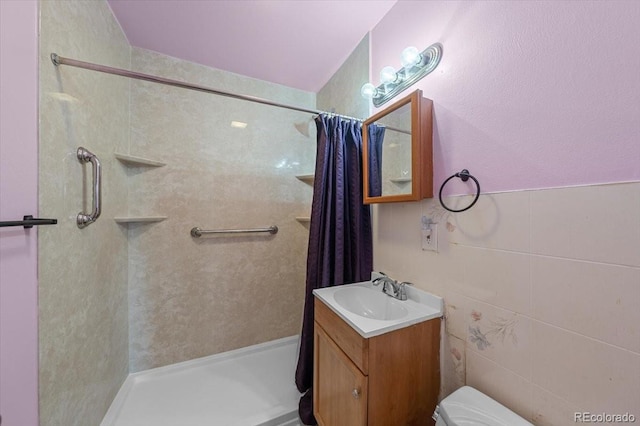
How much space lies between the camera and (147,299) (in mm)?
1607

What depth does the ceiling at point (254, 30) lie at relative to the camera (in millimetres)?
1258

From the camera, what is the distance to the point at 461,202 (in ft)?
2.94

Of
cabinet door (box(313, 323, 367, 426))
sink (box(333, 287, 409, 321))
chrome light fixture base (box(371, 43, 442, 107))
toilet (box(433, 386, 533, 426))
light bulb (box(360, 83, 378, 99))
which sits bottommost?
cabinet door (box(313, 323, 367, 426))

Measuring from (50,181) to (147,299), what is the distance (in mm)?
1139

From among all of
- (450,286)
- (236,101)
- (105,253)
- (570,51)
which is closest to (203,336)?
(105,253)

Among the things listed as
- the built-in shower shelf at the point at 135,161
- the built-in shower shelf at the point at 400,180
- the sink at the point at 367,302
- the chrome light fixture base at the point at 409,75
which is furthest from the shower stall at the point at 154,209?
the sink at the point at 367,302

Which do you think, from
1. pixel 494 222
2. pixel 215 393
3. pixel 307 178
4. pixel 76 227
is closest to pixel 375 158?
pixel 494 222

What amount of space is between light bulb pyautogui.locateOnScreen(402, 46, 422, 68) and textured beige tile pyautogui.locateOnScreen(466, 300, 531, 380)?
45.3 inches

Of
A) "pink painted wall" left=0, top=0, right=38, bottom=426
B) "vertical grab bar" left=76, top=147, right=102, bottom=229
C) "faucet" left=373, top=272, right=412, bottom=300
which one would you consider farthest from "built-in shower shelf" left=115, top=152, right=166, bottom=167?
"faucet" left=373, top=272, right=412, bottom=300

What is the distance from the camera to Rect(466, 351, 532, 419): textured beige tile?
2.29ft

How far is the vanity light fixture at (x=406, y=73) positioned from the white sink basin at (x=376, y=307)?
43.0 inches

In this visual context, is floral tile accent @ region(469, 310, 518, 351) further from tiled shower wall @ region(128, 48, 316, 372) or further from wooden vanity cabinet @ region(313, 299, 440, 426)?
tiled shower wall @ region(128, 48, 316, 372)

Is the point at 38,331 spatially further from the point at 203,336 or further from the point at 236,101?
the point at 236,101

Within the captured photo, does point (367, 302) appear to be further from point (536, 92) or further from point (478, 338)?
point (536, 92)
